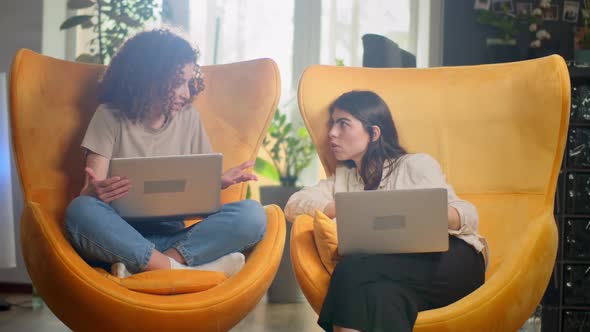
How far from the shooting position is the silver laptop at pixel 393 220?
1885 millimetres

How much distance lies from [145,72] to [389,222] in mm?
949

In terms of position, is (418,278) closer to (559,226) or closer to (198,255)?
(198,255)

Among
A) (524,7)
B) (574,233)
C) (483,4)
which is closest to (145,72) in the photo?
(574,233)

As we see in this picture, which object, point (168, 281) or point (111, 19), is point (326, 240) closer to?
point (168, 281)

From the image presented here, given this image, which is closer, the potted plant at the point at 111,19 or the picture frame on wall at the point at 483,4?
the potted plant at the point at 111,19

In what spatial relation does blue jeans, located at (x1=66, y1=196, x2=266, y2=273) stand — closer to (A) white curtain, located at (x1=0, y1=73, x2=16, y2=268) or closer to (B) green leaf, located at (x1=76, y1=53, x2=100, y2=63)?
(A) white curtain, located at (x1=0, y1=73, x2=16, y2=268)

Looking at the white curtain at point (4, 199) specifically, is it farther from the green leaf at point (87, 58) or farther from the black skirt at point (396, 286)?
the black skirt at point (396, 286)

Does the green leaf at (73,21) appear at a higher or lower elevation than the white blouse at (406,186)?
higher

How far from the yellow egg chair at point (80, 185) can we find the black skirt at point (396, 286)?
0.95ft

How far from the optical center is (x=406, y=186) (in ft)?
7.03

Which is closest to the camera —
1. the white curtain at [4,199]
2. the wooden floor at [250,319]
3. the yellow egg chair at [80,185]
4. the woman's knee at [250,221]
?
the yellow egg chair at [80,185]

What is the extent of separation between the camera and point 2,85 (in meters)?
3.21

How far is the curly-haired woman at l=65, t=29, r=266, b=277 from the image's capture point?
203cm

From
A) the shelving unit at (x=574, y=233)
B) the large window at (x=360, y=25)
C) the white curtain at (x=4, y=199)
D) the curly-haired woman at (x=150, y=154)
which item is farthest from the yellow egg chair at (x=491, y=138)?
the large window at (x=360, y=25)
